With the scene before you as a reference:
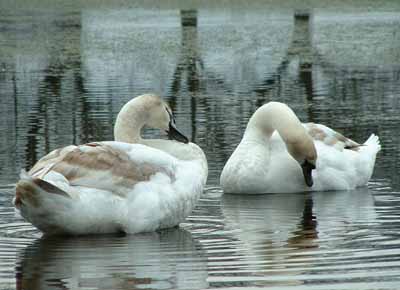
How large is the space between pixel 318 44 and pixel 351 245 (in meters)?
20.0

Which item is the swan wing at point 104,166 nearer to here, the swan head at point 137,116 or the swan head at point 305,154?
the swan head at point 137,116

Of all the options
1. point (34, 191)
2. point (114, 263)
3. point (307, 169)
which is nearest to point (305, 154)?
point (307, 169)

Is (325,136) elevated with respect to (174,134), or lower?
lower

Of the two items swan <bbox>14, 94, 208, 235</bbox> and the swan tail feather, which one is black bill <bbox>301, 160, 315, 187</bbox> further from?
the swan tail feather

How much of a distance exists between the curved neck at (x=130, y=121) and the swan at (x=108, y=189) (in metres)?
0.45

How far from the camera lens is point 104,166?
8.93m

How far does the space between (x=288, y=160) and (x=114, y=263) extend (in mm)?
4136

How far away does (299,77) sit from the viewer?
2189 centimetres

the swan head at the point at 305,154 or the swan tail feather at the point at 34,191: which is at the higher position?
the swan tail feather at the point at 34,191

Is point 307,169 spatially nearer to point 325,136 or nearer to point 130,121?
point 325,136

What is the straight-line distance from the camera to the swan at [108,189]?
28.0ft

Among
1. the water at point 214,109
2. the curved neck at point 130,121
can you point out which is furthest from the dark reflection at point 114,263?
the curved neck at point 130,121

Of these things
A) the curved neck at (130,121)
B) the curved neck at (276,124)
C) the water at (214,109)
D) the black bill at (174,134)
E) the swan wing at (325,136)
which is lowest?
the water at (214,109)

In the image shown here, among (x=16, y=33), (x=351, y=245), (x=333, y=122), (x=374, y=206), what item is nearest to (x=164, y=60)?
(x=16, y=33)
